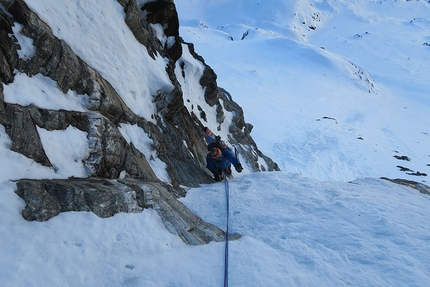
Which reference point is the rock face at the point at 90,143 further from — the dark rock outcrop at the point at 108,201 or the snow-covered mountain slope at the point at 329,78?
the snow-covered mountain slope at the point at 329,78

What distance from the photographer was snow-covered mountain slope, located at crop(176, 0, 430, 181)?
32.0 metres

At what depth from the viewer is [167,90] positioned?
11.7m

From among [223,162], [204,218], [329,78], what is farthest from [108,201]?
[329,78]

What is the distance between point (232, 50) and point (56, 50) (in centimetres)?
5852

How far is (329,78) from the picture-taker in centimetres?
5775

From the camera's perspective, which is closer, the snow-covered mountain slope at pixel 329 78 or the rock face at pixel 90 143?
the rock face at pixel 90 143

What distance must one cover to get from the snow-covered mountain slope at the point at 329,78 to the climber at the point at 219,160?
16185 millimetres

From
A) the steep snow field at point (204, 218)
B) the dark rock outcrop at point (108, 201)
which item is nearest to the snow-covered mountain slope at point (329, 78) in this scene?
the steep snow field at point (204, 218)

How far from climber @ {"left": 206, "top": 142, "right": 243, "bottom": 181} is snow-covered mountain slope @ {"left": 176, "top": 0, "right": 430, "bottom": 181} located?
637 inches

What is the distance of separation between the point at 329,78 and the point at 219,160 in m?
51.3

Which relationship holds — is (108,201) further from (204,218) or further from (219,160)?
(219,160)

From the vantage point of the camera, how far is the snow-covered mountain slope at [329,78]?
3200 centimetres

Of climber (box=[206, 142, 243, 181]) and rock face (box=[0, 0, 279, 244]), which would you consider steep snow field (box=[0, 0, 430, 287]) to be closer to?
rock face (box=[0, 0, 279, 244])


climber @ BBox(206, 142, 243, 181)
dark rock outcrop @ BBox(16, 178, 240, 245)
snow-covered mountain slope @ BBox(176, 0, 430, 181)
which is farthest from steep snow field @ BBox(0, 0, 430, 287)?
snow-covered mountain slope @ BBox(176, 0, 430, 181)
